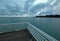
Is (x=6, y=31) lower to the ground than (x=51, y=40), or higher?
lower

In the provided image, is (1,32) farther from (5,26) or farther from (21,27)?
(21,27)

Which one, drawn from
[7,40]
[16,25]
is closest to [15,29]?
[16,25]

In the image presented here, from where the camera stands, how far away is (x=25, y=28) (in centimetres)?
1673

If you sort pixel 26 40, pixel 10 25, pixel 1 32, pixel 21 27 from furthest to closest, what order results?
1. pixel 21 27
2. pixel 10 25
3. pixel 1 32
4. pixel 26 40

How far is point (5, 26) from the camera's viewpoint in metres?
14.3

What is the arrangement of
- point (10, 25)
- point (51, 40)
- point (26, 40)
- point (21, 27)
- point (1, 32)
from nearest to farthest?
1. point (51, 40)
2. point (26, 40)
3. point (1, 32)
4. point (10, 25)
5. point (21, 27)

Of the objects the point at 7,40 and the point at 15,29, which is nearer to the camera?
the point at 7,40

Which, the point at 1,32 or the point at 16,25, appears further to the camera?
the point at 16,25

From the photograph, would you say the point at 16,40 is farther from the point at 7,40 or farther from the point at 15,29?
the point at 15,29

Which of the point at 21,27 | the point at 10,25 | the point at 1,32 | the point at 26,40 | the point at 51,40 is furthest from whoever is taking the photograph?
the point at 21,27

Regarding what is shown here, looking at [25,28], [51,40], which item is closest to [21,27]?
[25,28]

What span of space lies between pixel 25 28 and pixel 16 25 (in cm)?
182

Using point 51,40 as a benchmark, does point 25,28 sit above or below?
below

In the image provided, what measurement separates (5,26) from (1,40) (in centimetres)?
421
